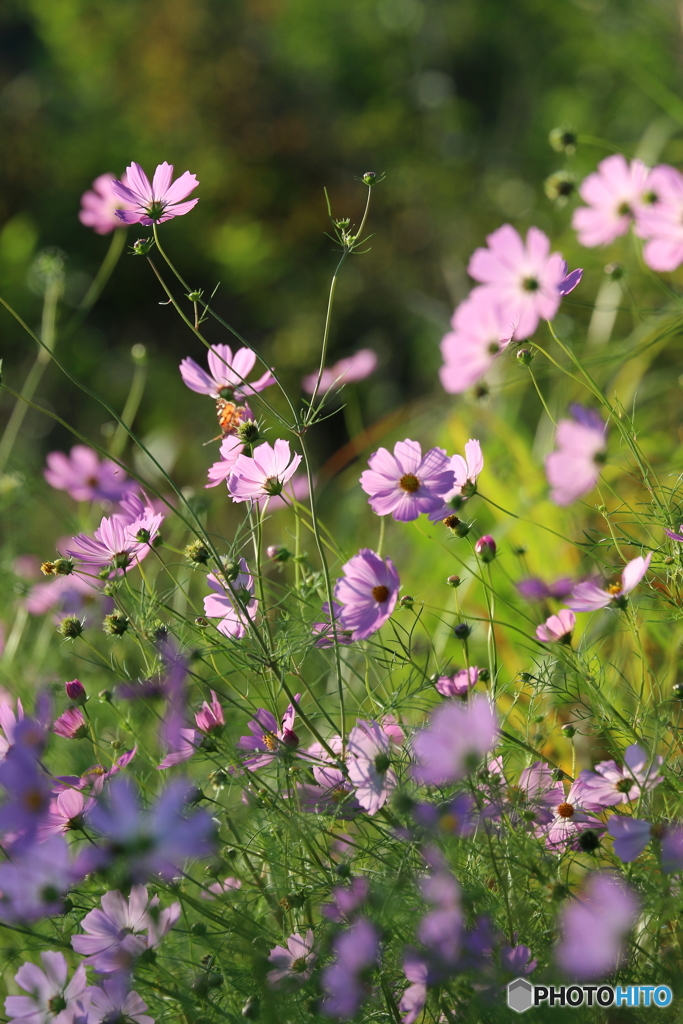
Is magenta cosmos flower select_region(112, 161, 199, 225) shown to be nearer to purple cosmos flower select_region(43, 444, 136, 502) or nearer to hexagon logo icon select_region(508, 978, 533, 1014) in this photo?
purple cosmos flower select_region(43, 444, 136, 502)

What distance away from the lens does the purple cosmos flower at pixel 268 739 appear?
0.61m

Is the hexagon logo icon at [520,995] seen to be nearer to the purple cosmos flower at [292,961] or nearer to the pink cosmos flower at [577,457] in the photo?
the purple cosmos flower at [292,961]

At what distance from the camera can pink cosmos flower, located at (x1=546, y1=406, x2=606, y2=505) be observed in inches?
25.7

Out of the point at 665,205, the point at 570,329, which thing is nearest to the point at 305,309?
the point at 570,329

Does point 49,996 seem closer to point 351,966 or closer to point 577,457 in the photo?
point 351,966

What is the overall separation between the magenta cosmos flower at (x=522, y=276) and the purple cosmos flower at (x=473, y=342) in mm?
13

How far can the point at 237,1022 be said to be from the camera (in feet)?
1.81

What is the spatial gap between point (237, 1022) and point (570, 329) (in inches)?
43.5

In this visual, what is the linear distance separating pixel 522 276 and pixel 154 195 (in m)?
0.33

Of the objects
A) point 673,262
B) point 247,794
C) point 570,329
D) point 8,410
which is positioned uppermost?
point 8,410

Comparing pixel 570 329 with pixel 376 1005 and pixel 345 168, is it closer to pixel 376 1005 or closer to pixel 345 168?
pixel 376 1005

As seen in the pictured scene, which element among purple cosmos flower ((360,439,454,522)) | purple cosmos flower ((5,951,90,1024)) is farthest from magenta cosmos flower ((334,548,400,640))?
purple cosmos flower ((5,951,90,1024))

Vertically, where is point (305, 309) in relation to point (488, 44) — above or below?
below

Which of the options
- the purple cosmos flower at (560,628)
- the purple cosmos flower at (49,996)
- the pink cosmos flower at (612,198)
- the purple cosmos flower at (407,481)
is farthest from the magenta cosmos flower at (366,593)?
the pink cosmos flower at (612,198)
